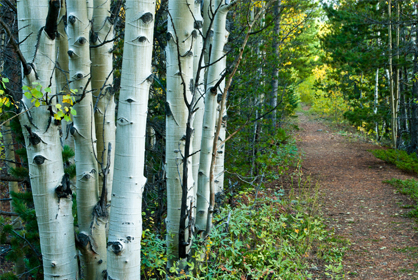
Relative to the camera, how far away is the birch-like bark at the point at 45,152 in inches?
A: 75.6

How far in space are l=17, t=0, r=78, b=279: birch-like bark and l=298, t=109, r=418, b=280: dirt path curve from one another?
3271 millimetres

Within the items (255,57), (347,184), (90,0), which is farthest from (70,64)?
(347,184)

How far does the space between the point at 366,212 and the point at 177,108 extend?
15.8 ft

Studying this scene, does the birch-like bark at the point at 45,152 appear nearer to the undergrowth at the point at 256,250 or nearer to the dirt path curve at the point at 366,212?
the undergrowth at the point at 256,250

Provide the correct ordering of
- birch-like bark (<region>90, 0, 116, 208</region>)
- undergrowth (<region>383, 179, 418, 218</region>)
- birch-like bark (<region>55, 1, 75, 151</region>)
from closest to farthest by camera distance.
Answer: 1. birch-like bark (<region>55, 1, 75, 151</region>)
2. birch-like bark (<region>90, 0, 116, 208</region>)
3. undergrowth (<region>383, 179, 418, 218</region>)

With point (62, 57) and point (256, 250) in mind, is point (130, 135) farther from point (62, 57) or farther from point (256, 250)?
point (256, 250)

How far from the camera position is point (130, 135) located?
6.38ft

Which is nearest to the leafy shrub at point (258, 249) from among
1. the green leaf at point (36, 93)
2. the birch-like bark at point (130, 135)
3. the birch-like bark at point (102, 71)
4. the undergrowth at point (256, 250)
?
the undergrowth at point (256, 250)

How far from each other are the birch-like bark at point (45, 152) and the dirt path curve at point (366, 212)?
→ 10.7 ft

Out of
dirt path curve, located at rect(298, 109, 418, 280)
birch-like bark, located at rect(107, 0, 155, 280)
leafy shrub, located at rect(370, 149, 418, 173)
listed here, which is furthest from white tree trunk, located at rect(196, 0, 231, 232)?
leafy shrub, located at rect(370, 149, 418, 173)

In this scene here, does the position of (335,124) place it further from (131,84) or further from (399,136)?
(131,84)

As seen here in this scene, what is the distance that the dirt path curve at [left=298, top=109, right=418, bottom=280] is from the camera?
404 centimetres

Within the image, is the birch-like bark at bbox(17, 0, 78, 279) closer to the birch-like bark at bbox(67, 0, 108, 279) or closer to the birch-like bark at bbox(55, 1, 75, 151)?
the birch-like bark at bbox(67, 0, 108, 279)

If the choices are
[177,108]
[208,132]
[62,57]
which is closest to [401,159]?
[208,132]
